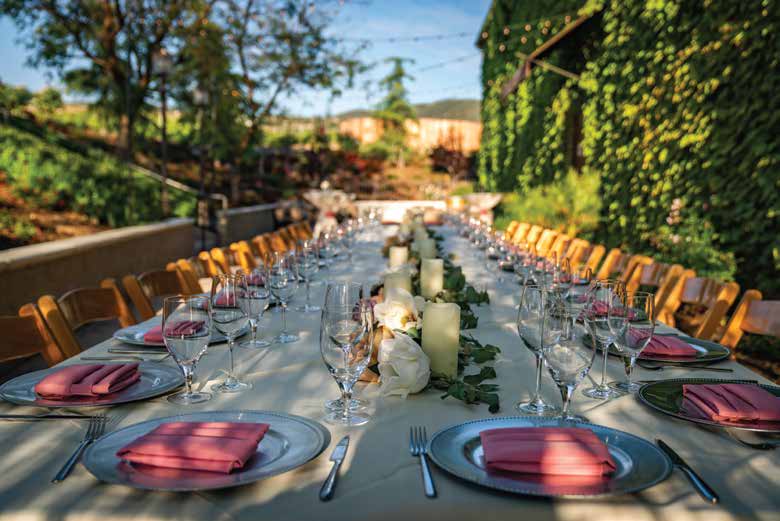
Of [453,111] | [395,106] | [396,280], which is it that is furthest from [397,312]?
[453,111]

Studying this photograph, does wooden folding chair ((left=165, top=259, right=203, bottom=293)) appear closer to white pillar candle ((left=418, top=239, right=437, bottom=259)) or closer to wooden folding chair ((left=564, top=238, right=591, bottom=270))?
white pillar candle ((left=418, top=239, right=437, bottom=259))

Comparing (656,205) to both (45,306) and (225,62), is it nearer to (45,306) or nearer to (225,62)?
(45,306)

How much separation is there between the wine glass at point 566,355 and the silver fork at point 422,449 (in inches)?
11.5

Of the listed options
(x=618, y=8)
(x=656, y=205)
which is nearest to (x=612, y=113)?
(x=618, y=8)

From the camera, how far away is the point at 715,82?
5629mm

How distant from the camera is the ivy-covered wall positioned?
16.1 feet

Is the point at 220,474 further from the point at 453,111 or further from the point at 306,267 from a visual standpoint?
the point at 453,111

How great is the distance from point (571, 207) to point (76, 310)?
7026 millimetres

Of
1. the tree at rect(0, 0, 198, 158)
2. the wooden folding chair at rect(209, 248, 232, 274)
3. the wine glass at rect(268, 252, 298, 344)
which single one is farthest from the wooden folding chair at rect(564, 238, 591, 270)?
the tree at rect(0, 0, 198, 158)

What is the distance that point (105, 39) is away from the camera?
13789 mm

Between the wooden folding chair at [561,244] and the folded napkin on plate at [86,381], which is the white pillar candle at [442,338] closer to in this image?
the folded napkin on plate at [86,381]

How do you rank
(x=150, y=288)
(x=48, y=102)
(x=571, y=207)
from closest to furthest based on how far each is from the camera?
(x=150, y=288) < (x=571, y=207) < (x=48, y=102)

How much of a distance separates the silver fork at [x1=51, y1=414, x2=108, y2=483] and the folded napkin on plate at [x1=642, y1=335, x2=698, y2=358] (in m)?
1.44

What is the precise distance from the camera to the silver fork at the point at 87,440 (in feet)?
3.69
